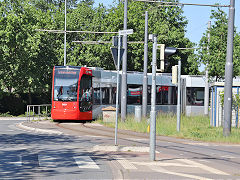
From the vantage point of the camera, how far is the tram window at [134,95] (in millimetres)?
32438

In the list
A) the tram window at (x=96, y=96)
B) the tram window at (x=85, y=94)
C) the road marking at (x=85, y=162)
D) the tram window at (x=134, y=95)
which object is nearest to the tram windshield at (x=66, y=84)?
the tram window at (x=85, y=94)

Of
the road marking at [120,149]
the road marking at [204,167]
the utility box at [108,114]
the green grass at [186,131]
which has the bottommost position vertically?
the road marking at [204,167]

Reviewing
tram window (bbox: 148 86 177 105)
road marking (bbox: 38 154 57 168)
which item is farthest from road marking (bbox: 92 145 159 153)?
tram window (bbox: 148 86 177 105)

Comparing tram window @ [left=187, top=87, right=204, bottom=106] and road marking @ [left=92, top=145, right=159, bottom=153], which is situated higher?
tram window @ [left=187, top=87, right=204, bottom=106]

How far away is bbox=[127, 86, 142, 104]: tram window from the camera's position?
3244cm

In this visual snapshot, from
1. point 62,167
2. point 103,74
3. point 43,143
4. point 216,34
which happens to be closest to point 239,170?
point 62,167

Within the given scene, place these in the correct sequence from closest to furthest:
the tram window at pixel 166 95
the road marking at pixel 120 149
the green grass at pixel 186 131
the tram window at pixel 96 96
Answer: the road marking at pixel 120 149 → the green grass at pixel 186 131 → the tram window at pixel 96 96 → the tram window at pixel 166 95

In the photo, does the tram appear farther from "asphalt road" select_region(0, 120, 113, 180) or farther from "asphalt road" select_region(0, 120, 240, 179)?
"asphalt road" select_region(0, 120, 113, 180)

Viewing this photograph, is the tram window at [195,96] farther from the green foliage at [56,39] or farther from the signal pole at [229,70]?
the signal pole at [229,70]

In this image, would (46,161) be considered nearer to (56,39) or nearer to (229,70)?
(229,70)

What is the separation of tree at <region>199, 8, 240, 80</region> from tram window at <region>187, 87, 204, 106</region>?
1730 millimetres

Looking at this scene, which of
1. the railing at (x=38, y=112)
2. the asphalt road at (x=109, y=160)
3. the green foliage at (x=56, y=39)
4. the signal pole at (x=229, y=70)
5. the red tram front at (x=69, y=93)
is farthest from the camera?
the green foliage at (x=56, y=39)

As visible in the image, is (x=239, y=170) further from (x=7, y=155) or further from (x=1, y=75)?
(x=1, y=75)

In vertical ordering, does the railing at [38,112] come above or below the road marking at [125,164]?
above
